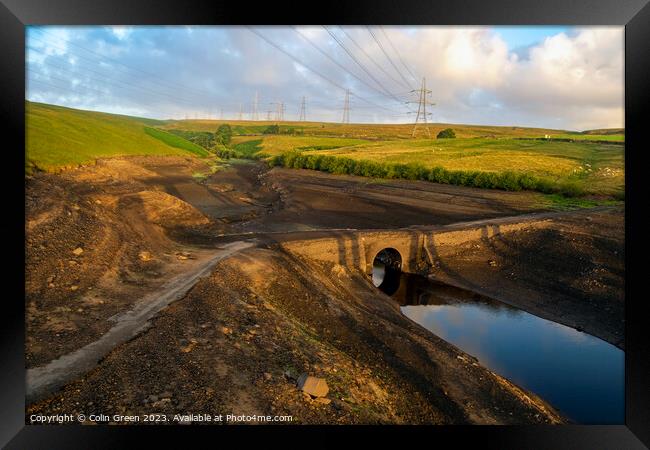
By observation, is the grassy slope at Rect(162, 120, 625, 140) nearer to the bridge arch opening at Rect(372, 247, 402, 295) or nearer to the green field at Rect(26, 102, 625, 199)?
the green field at Rect(26, 102, 625, 199)

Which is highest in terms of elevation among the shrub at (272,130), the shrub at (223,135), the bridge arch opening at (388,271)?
the shrub at (272,130)

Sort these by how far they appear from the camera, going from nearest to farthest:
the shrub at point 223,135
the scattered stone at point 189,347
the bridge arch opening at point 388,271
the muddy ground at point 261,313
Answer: the muddy ground at point 261,313
the scattered stone at point 189,347
the bridge arch opening at point 388,271
the shrub at point 223,135

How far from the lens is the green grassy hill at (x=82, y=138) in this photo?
31.9 meters

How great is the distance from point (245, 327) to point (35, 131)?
27758mm

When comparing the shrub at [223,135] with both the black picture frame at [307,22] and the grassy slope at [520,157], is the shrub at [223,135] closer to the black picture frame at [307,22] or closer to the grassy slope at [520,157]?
the grassy slope at [520,157]

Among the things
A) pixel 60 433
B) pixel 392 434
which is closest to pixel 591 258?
pixel 392 434

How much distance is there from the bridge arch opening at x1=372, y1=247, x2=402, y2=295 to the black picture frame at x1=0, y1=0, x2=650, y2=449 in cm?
2201

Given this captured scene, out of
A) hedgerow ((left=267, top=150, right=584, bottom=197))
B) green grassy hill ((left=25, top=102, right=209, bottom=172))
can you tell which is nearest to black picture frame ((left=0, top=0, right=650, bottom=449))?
green grassy hill ((left=25, top=102, right=209, bottom=172))

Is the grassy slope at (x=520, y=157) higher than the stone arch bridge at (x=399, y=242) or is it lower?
higher

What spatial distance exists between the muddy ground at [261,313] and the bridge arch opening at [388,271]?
3.32m

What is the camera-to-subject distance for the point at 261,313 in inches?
627

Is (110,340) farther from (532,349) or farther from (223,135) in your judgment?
(223,135)

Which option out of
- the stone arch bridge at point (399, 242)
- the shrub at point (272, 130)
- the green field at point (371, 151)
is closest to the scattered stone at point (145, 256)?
the stone arch bridge at point (399, 242)

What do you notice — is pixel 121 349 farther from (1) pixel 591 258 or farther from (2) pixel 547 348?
(1) pixel 591 258
